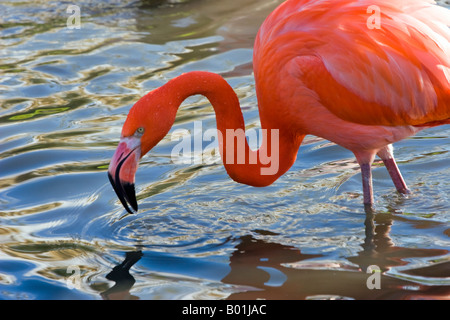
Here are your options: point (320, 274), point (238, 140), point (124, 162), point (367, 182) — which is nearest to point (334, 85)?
point (238, 140)

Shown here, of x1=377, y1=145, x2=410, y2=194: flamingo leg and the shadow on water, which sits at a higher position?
x1=377, y1=145, x2=410, y2=194: flamingo leg

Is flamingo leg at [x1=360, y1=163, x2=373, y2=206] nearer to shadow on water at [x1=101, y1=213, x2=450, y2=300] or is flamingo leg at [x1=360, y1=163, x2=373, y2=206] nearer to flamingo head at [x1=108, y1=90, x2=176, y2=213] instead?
shadow on water at [x1=101, y1=213, x2=450, y2=300]

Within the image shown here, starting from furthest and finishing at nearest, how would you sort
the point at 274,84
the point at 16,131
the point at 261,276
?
the point at 16,131, the point at 274,84, the point at 261,276

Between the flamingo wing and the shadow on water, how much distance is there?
816mm

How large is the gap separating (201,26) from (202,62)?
1.21 meters

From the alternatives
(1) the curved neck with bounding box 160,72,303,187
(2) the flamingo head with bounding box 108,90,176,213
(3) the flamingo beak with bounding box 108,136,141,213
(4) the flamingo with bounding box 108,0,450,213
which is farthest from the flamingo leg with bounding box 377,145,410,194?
(3) the flamingo beak with bounding box 108,136,141,213

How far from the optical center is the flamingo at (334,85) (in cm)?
421

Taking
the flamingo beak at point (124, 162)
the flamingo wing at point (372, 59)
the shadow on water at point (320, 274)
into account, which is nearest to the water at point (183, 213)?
the shadow on water at point (320, 274)

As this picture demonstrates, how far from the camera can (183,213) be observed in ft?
15.8

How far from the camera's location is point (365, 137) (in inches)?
175

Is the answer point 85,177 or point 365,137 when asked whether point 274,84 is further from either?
point 85,177

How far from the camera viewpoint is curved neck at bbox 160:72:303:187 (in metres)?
4.39
